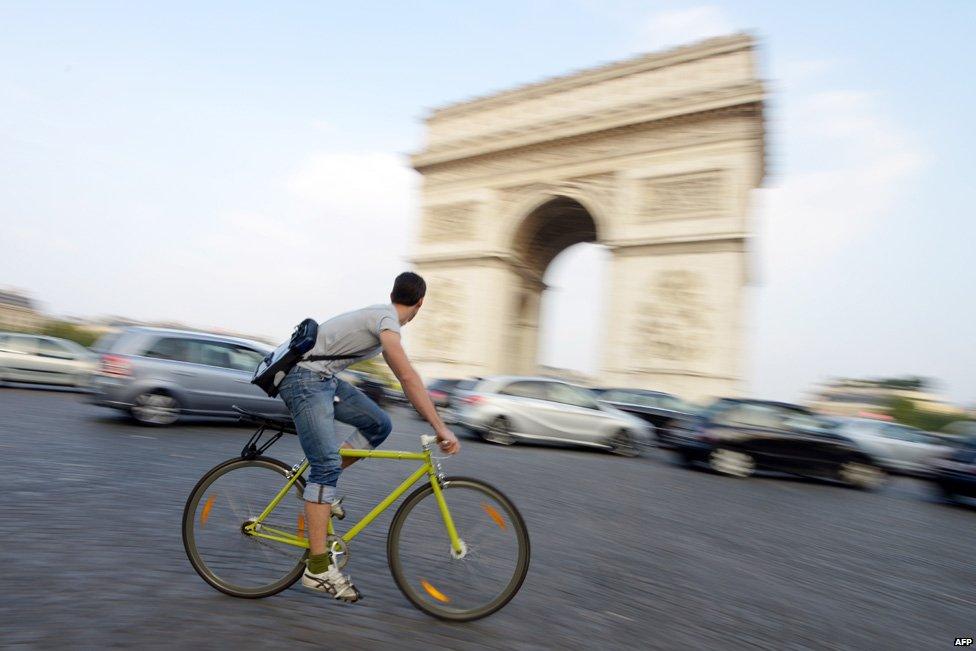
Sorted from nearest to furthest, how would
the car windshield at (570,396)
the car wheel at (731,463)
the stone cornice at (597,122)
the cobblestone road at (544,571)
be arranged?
the cobblestone road at (544,571)
the car wheel at (731,463)
the car windshield at (570,396)
the stone cornice at (597,122)

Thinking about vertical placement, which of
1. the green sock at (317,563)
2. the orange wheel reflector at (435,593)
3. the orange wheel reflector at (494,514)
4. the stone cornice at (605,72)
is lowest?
the orange wheel reflector at (435,593)

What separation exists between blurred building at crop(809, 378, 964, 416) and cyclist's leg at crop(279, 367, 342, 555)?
3831 inches

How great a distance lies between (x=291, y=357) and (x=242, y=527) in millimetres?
814

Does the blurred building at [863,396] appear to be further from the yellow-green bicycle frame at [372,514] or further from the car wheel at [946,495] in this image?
the yellow-green bicycle frame at [372,514]

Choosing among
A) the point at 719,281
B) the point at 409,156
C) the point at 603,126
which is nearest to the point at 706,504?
A: the point at 719,281

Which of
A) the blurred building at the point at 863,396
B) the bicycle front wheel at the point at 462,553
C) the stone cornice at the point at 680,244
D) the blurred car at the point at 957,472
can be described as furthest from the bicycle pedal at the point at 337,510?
the blurred building at the point at 863,396

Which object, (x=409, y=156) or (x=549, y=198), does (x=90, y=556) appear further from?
(x=409, y=156)

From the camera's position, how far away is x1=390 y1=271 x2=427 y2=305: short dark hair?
290cm

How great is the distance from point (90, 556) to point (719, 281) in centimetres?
1902

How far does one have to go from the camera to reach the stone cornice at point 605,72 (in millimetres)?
20922

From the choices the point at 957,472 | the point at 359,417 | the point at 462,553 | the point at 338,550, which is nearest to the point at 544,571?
the point at 462,553

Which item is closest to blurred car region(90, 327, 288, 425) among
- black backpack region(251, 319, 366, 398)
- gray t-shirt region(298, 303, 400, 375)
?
black backpack region(251, 319, 366, 398)

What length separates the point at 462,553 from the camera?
112 inches

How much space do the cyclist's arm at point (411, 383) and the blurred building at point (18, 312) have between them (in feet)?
339
